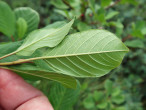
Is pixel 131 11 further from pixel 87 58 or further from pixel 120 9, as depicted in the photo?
pixel 87 58

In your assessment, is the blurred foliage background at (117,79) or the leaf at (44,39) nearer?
the leaf at (44,39)

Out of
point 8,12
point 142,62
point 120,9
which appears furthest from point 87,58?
point 120,9

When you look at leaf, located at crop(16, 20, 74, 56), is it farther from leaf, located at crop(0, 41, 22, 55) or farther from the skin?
the skin

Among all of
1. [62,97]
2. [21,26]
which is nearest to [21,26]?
[21,26]

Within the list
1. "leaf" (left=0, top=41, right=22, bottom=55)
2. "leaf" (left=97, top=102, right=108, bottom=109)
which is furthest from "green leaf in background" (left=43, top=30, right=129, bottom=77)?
"leaf" (left=97, top=102, right=108, bottom=109)

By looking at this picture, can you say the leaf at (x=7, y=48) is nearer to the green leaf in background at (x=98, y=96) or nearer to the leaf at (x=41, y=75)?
the leaf at (x=41, y=75)

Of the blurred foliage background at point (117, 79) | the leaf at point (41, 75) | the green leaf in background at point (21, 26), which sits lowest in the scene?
the blurred foliage background at point (117, 79)

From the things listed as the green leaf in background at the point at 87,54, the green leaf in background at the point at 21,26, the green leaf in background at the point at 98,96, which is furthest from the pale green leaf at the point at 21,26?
the green leaf in background at the point at 98,96

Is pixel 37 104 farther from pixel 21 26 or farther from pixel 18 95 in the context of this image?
pixel 21 26
